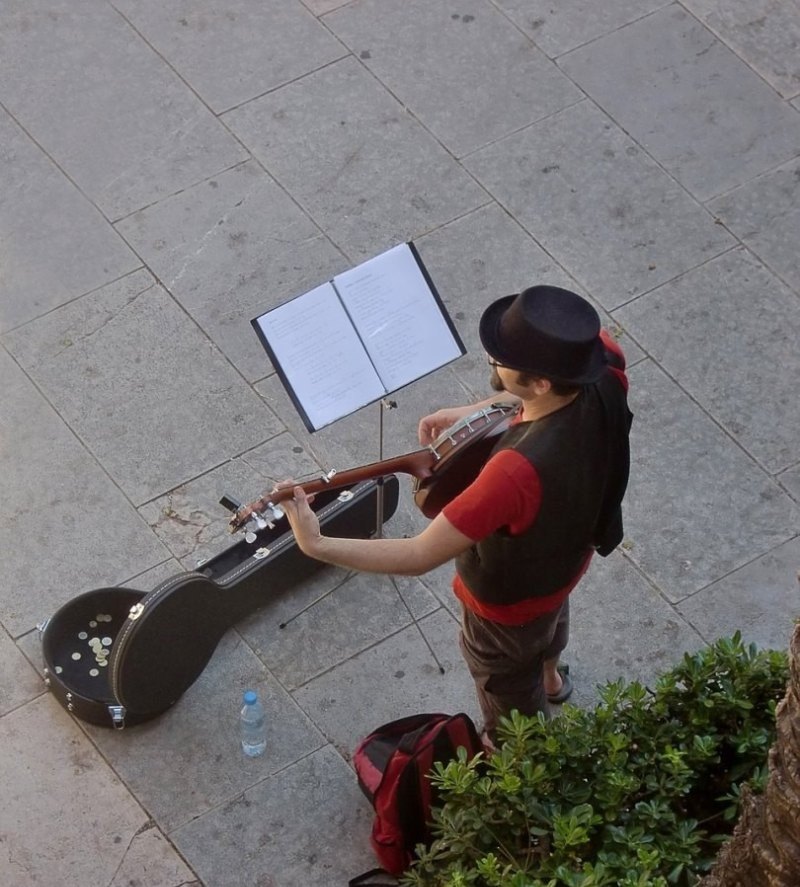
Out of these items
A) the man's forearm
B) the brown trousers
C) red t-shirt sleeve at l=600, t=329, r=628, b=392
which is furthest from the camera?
the brown trousers

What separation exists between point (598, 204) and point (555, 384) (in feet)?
10.4

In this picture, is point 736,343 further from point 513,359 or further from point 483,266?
point 513,359

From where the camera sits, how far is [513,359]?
13.3 feet

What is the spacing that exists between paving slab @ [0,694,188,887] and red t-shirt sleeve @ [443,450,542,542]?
1875 mm

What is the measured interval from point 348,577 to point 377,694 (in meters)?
0.53

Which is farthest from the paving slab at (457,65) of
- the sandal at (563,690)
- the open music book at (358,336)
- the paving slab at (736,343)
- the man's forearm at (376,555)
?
the man's forearm at (376,555)

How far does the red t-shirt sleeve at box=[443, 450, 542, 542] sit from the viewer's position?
407cm

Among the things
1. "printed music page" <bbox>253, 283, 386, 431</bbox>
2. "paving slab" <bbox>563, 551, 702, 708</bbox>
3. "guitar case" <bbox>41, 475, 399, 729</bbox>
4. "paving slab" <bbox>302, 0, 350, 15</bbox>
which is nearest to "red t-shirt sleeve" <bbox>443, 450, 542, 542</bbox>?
"printed music page" <bbox>253, 283, 386, 431</bbox>

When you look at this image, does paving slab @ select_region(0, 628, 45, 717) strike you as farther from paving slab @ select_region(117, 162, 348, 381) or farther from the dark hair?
the dark hair

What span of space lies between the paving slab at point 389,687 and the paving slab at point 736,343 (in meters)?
1.65

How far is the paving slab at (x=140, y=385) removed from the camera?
20.2ft

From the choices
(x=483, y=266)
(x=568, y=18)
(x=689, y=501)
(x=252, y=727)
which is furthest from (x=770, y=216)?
(x=252, y=727)

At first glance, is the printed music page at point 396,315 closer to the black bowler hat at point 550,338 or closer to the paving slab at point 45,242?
the black bowler hat at point 550,338

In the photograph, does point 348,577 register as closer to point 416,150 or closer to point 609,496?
point 609,496
